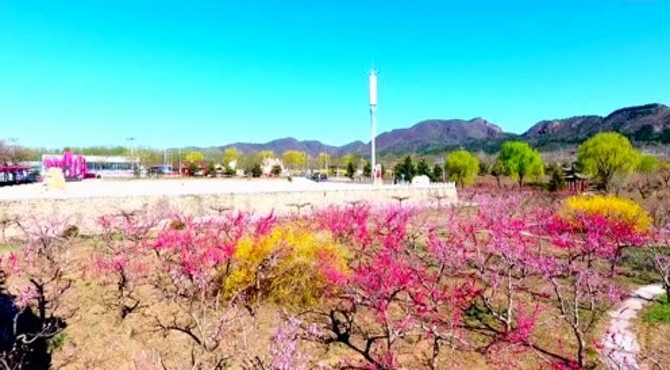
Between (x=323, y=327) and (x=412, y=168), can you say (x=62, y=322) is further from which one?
(x=412, y=168)

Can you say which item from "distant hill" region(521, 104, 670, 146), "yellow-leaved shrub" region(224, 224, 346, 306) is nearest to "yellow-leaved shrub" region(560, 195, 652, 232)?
"yellow-leaved shrub" region(224, 224, 346, 306)

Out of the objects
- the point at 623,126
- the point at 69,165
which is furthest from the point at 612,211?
the point at 623,126

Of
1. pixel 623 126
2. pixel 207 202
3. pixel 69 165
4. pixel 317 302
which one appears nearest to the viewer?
pixel 317 302

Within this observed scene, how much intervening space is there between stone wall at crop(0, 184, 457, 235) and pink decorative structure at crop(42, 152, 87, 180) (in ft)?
75.1

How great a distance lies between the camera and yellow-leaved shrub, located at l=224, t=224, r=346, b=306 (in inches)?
422

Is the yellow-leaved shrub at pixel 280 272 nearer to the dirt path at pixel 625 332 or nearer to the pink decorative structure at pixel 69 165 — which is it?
the dirt path at pixel 625 332

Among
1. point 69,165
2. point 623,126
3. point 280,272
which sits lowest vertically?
point 280,272

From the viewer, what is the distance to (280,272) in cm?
1085

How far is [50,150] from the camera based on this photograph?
8919cm

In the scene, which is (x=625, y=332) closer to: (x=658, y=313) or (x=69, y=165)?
(x=658, y=313)

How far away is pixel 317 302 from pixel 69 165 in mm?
40647

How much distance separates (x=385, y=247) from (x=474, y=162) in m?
43.4

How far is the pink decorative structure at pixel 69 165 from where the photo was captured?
140 ft

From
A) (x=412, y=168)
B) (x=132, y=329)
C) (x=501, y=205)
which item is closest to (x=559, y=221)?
(x=501, y=205)
